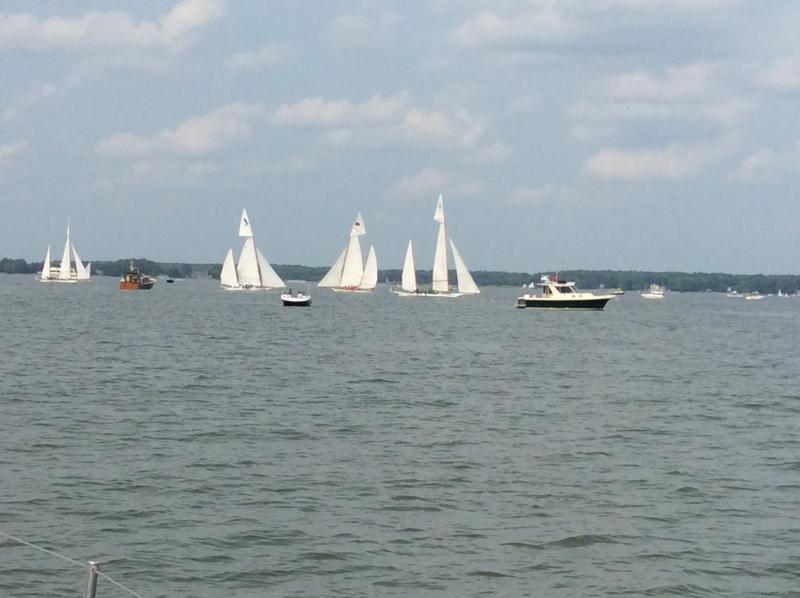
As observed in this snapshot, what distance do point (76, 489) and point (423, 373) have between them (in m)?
29.7

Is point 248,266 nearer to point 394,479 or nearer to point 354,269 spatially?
point 354,269

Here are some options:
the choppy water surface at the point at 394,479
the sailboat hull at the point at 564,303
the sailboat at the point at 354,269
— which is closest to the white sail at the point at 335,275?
the sailboat at the point at 354,269

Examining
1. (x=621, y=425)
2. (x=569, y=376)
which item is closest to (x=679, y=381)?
(x=569, y=376)

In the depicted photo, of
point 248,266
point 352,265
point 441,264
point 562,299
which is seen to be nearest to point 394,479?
point 562,299

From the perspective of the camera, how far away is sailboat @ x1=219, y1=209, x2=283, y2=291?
17700 centimetres

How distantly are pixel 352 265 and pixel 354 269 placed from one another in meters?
1.00

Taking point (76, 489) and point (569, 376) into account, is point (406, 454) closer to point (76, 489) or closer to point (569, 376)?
point (76, 489)

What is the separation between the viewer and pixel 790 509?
22.7 meters

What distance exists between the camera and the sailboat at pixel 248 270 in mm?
177000

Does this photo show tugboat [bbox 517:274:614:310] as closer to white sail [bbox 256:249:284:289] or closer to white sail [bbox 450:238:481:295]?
white sail [bbox 450:238:481:295]

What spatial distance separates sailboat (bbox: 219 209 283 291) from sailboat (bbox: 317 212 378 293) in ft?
29.0

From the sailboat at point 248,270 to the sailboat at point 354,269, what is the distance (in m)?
8.85

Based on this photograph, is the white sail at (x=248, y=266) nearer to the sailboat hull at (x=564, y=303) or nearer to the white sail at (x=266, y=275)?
the white sail at (x=266, y=275)

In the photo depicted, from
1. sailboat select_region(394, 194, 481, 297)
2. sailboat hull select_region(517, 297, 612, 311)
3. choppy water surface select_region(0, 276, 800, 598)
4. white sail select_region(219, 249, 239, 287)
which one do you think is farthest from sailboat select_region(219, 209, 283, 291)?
choppy water surface select_region(0, 276, 800, 598)
